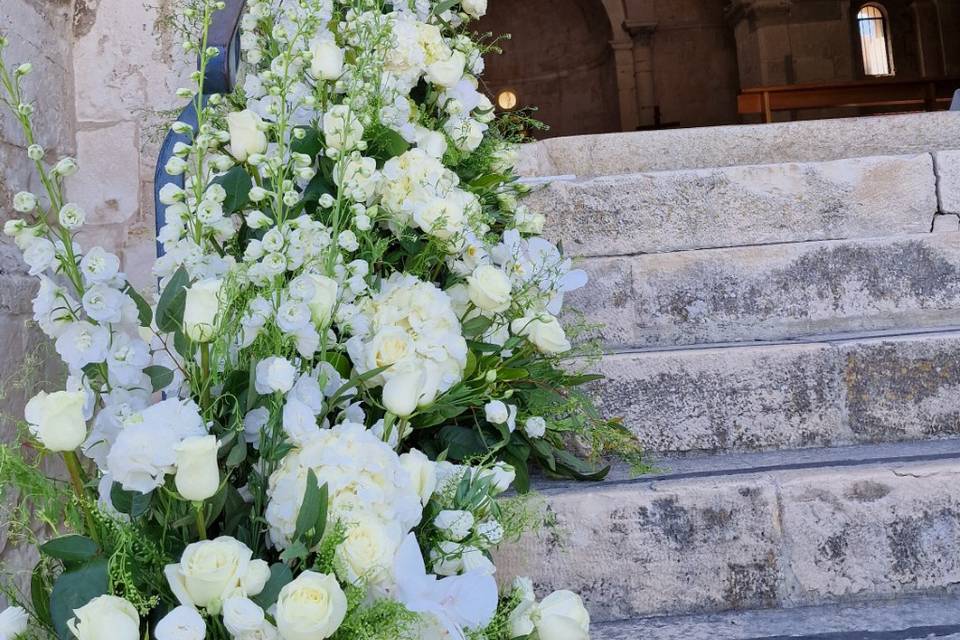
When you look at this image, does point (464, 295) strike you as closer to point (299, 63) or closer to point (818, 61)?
point (299, 63)

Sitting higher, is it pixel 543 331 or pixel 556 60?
pixel 556 60

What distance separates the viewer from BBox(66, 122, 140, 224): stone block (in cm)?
244

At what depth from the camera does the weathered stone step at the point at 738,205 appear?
2.29 m

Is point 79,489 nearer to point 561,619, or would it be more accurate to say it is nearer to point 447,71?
point 561,619

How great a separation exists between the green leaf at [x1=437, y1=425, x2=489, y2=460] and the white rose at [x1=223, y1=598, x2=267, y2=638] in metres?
0.61

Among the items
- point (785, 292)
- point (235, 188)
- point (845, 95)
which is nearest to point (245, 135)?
point (235, 188)

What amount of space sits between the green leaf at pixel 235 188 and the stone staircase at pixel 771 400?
28.4 inches

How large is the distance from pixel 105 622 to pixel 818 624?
1.09 meters

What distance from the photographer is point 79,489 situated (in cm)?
86

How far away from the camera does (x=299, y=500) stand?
0.81 meters

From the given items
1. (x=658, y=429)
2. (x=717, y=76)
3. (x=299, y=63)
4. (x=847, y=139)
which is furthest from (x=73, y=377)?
(x=717, y=76)

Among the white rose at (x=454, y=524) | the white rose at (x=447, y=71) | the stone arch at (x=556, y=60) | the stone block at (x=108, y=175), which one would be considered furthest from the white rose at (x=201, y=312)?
the stone arch at (x=556, y=60)

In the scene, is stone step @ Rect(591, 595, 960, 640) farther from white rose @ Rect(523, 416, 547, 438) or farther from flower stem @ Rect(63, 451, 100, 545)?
flower stem @ Rect(63, 451, 100, 545)

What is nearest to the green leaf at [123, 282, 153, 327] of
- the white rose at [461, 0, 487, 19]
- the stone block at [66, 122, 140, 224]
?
the white rose at [461, 0, 487, 19]
